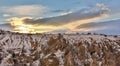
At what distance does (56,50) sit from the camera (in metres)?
80.3

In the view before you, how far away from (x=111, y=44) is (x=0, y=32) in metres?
25.4

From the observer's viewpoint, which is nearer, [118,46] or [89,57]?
[89,57]

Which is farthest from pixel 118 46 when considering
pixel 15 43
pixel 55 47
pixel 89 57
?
pixel 15 43

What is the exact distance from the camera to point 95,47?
85.1 metres

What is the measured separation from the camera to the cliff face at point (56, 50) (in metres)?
76.2

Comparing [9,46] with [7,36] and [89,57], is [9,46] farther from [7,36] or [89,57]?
[89,57]

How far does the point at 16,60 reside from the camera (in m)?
75.4

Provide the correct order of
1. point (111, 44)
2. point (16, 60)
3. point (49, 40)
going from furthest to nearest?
point (111, 44) < point (49, 40) < point (16, 60)

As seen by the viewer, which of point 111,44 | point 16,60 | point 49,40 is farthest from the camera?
point 111,44

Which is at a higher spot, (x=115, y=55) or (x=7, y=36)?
(x=7, y=36)

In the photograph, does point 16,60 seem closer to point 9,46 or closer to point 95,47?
point 9,46

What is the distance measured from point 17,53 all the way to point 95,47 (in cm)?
1856

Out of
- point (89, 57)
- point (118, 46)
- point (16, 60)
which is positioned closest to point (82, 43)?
point (89, 57)

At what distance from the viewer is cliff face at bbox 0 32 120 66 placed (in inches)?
3002
